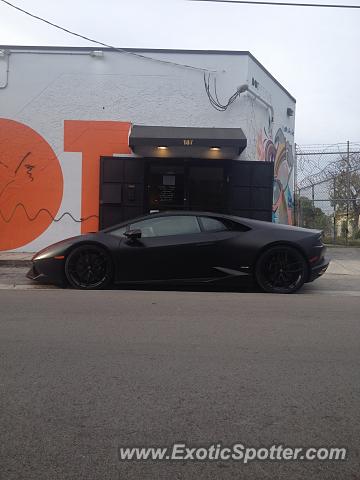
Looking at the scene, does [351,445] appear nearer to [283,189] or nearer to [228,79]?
[228,79]

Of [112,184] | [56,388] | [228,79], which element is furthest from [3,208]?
[56,388]

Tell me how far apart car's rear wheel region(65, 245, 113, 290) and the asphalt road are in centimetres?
129

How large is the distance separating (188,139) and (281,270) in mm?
4524

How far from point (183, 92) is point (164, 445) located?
418 inches

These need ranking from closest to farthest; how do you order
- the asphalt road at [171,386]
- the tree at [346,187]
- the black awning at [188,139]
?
the asphalt road at [171,386] < the black awning at [188,139] < the tree at [346,187]

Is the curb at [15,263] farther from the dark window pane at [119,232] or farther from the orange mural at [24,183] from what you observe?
the dark window pane at [119,232]

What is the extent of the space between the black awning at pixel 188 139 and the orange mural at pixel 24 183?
242 cm

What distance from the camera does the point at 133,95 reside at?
12.2m

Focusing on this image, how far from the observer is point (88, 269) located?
7.77m

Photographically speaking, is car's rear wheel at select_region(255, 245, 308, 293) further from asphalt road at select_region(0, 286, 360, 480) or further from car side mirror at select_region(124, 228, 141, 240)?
car side mirror at select_region(124, 228, 141, 240)

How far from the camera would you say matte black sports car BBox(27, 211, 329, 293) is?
7699mm

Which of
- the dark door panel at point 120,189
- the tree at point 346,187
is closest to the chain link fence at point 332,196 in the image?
the tree at point 346,187

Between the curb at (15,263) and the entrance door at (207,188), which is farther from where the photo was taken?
the entrance door at (207,188)

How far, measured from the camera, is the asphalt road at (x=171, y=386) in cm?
268
